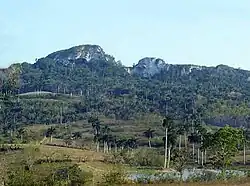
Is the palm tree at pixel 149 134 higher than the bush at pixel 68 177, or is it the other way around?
the bush at pixel 68 177

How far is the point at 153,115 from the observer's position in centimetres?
16762

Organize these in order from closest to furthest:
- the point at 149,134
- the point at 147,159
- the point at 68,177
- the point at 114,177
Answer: the point at 114,177
the point at 68,177
the point at 147,159
the point at 149,134

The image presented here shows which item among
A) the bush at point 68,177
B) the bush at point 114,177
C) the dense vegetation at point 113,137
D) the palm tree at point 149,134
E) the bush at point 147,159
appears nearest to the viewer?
the bush at point 114,177

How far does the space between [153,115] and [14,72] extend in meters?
107

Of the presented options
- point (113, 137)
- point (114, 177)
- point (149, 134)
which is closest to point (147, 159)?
point (149, 134)

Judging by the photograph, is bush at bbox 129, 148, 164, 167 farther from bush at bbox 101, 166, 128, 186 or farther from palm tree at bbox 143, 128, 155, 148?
bush at bbox 101, 166, 128, 186

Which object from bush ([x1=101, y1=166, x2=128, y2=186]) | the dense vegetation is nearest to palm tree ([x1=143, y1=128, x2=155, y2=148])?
the dense vegetation

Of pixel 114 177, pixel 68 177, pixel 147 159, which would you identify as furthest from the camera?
pixel 147 159

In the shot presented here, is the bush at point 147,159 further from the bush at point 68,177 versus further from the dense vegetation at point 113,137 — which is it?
the bush at point 68,177

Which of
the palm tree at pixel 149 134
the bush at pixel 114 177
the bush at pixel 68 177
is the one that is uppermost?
the bush at pixel 114 177

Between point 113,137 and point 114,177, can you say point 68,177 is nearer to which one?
point 114,177

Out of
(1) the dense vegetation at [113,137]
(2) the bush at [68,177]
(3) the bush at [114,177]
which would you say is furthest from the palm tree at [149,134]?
(3) the bush at [114,177]

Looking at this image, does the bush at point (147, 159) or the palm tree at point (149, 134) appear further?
the palm tree at point (149, 134)

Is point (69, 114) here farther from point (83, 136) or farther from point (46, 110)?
point (83, 136)
